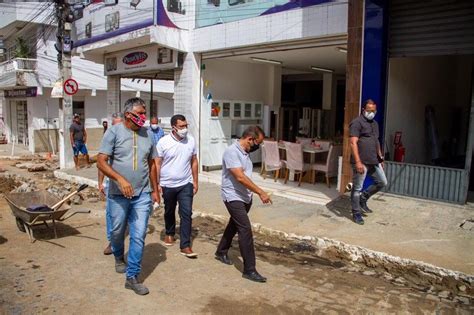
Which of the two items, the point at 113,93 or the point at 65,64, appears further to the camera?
the point at 113,93

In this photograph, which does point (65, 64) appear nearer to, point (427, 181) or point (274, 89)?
point (274, 89)

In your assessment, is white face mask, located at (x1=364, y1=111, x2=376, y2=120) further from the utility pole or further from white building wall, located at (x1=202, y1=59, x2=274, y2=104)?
the utility pole

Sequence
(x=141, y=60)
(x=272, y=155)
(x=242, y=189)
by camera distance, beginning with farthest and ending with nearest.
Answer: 1. (x=141, y=60)
2. (x=272, y=155)
3. (x=242, y=189)

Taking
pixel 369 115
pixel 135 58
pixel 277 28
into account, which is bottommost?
pixel 369 115

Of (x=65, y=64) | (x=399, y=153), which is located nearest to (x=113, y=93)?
(x=65, y=64)

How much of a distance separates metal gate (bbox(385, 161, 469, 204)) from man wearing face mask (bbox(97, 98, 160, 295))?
4.86 m

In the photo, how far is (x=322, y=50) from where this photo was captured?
9773 millimetres

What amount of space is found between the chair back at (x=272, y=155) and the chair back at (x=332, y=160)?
1.29 metres

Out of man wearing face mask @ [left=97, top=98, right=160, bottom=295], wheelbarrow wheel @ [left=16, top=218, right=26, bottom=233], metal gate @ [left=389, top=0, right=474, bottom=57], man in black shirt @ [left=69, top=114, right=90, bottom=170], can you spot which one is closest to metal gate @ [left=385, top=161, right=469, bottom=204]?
metal gate @ [left=389, top=0, right=474, bottom=57]

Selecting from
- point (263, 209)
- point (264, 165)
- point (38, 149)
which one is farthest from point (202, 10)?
point (38, 149)

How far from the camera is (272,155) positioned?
10.4 m

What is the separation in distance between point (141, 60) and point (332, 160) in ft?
21.1

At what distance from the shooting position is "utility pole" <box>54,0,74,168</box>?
12.8 m

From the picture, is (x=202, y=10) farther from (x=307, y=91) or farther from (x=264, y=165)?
(x=307, y=91)
